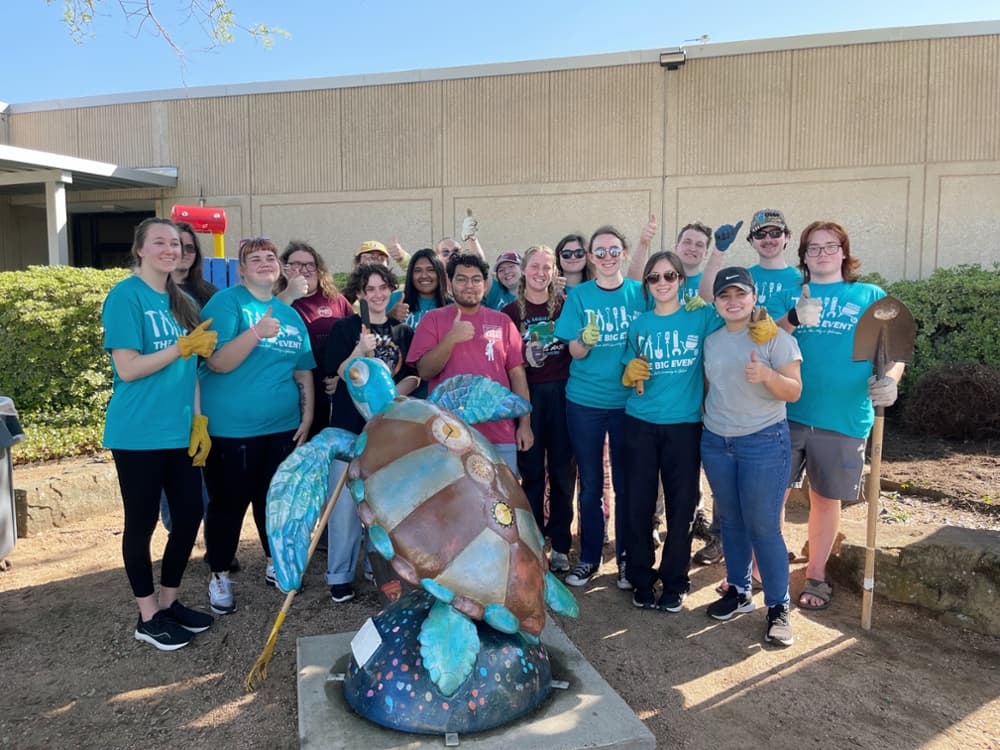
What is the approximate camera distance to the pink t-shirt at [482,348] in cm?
380

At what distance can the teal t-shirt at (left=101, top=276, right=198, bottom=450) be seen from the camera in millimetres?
3150

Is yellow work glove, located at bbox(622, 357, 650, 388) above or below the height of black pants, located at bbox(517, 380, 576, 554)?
above

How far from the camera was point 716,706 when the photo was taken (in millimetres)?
3004

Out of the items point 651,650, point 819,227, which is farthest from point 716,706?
point 819,227

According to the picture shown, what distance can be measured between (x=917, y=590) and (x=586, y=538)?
1859mm

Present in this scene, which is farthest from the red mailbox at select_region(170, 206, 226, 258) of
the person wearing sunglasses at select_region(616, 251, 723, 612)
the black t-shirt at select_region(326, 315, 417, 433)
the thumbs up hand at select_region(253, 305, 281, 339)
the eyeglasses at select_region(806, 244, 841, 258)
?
the eyeglasses at select_region(806, 244, 841, 258)

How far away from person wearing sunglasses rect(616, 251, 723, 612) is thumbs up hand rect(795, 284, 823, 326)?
0.40 metres

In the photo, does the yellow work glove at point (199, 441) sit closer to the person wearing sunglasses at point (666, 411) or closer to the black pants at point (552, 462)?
the black pants at point (552, 462)

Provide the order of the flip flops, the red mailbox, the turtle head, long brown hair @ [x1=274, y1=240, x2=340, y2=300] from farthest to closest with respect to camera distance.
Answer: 1. the red mailbox
2. long brown hair @ [x1=274, y1=240, x2=340, y2=300]
3. the flip flops
4. the turtle head

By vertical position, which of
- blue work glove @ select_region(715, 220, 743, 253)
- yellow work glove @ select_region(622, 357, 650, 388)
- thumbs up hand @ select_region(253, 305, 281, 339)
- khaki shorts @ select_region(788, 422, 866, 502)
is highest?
blue work glove @ select_region(715, 220, 743, 253)

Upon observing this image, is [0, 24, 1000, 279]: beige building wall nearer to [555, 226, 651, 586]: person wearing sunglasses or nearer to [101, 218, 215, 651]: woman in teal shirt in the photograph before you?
[555, 226, 651, 586]: person wearing sunglasses

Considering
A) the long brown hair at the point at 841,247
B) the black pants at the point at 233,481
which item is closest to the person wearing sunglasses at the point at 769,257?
the long brown hair at the point at 841,247

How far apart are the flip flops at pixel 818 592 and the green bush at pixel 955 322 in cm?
475

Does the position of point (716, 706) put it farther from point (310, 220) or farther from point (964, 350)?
point (310, 220)
